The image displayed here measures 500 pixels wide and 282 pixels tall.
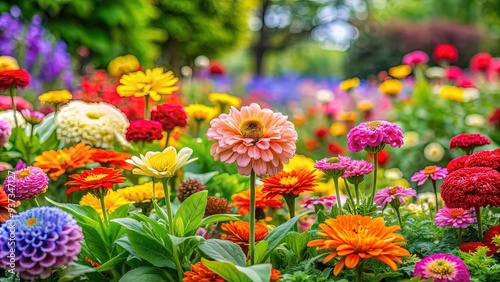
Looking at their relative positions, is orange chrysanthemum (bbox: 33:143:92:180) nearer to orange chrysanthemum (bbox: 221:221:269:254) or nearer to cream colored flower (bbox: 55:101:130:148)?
cream colored flower (bbox: 55:101:130:148)

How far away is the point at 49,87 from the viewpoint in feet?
13.5

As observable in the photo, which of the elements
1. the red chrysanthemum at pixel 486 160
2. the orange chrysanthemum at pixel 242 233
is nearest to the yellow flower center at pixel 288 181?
the orange chrysanthemum at pixel 242 233

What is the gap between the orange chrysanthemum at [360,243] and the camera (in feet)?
3.97

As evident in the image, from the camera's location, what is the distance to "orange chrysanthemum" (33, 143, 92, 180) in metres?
1.86

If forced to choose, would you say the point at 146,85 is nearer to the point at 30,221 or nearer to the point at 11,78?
the point at 11,78

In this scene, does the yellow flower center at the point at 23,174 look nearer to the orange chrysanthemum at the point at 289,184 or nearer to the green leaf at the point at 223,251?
the green leaf at the point at 223,251

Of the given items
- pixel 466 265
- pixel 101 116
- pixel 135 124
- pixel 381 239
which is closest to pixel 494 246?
pixel 466 265

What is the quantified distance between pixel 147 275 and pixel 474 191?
0.78m

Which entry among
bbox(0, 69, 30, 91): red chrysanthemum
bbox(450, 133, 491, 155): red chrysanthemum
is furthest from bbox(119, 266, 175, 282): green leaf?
bbox(450, 133, 491, 155): red chrysanthemum

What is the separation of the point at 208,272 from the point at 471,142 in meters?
0.95

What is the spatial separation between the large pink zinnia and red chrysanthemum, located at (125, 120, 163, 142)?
25.4 inches

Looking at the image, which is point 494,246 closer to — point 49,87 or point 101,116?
point 101,116

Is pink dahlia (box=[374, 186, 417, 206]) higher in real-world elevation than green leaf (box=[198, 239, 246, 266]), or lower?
higher

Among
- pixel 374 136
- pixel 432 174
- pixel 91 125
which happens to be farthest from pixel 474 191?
pixel 91 125
